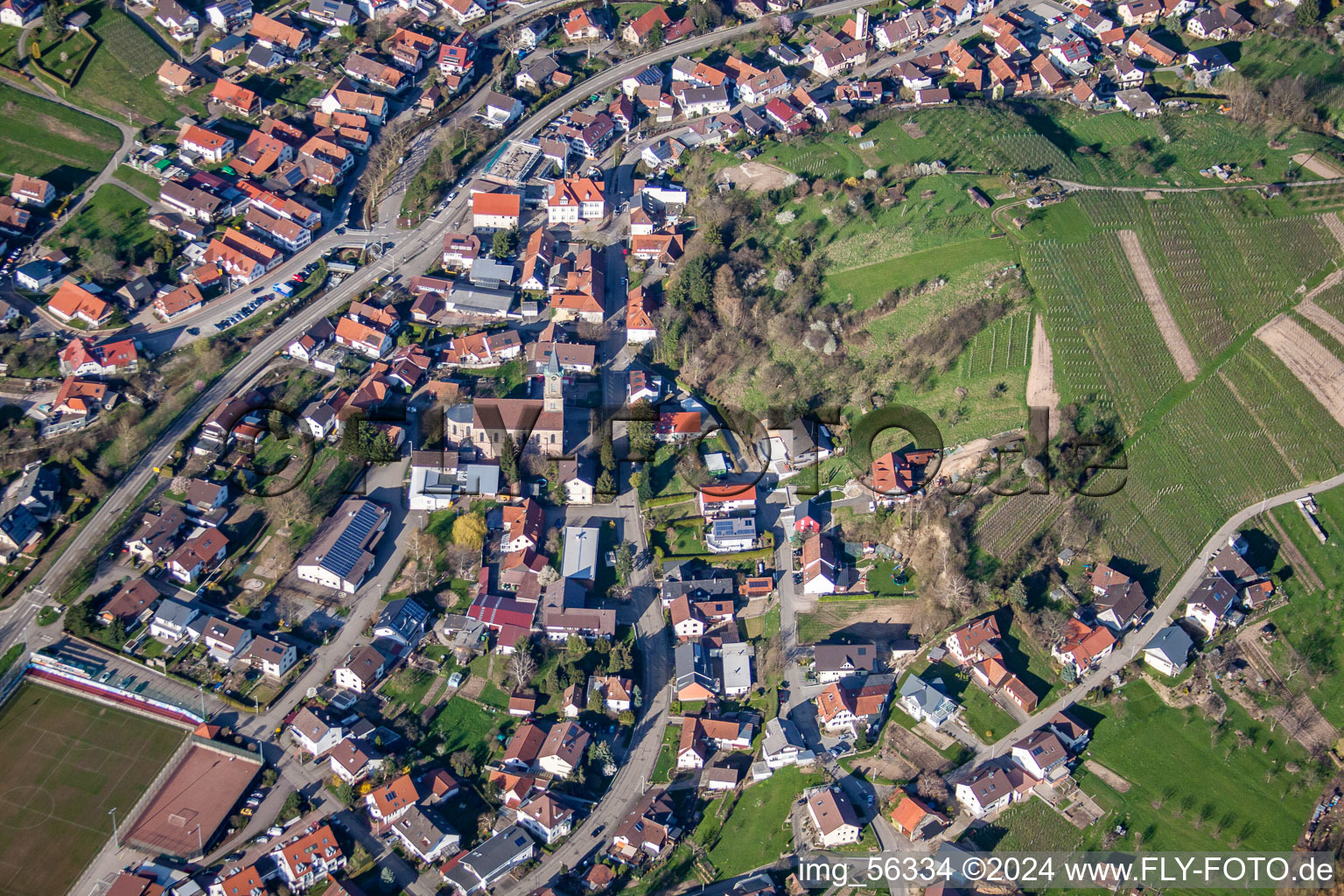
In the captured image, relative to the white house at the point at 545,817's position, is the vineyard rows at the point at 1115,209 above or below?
above

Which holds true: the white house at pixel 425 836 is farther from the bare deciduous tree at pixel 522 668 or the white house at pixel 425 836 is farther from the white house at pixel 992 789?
the white house at pixel 992 789

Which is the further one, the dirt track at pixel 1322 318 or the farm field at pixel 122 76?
the farm field at pixel 122 76

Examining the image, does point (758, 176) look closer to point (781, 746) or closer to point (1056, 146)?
point (1056, 146)

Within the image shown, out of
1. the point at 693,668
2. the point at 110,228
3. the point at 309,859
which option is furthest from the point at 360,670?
the point at 110,228

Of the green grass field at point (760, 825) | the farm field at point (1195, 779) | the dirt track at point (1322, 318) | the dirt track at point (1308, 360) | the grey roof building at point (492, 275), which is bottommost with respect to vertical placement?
the green grass field at point (760, 825)

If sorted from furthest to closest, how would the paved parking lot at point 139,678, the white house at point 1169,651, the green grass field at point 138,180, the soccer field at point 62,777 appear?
the green grass field at point 138,180
the white house at point 1169,651
the paved parking lot at point 139,678
the soccer field at point 62,777

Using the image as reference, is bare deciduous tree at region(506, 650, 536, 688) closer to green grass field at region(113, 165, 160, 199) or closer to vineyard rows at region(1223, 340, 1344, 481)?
vineyard rows at region(1223, 340, 1344, 481)

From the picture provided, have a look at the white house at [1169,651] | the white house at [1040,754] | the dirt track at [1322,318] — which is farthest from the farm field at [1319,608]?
the white house at [1040,754]
